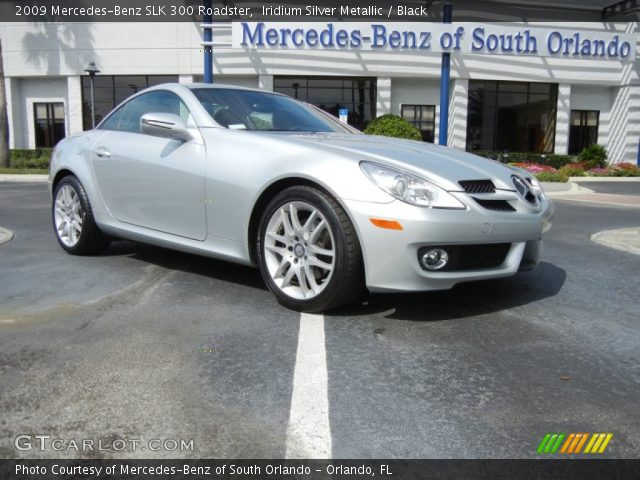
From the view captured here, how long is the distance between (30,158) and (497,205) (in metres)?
25.8

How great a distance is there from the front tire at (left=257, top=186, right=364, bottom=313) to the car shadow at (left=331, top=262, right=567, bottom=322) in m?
0.21

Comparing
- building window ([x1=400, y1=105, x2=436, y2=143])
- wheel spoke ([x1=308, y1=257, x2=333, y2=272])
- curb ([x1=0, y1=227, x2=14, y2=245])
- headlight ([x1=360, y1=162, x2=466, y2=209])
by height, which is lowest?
curb ([x1=0, y1=227, x2=14, y2=245])

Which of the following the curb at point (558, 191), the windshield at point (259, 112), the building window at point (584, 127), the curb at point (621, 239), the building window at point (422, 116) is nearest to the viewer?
the windshield at point (259, 112)

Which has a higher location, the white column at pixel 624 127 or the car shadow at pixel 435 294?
the white column at pixel 624 127

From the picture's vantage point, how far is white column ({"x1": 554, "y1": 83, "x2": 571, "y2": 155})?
86.3ft

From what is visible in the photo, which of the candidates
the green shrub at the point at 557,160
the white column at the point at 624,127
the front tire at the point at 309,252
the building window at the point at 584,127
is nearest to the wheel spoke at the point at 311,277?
the front tire at the point at 309,252

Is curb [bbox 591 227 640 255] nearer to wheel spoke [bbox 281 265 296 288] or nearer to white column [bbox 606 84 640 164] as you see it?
wheel spoke [bbox 281 265 296 288]

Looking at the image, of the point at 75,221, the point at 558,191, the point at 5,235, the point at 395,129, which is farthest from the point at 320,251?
the point at 395,129

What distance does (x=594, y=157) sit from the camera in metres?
25.7

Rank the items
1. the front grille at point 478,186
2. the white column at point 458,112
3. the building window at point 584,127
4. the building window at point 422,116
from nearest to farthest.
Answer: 1. the front grille at point 478,186
2. the white column at point 458,112
3. the building window at point 422,116
4. the building window at point 584,127

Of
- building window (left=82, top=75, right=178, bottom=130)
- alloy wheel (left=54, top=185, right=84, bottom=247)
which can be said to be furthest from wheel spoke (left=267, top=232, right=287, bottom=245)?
building window (left=82, top=75, right=178, bottom=130)

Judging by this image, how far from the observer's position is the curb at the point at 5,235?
19.6 ft

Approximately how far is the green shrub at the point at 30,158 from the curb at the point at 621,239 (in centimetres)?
2222

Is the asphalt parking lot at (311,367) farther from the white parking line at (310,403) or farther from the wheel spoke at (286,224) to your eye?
the wheel spoke at (286,224)
